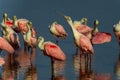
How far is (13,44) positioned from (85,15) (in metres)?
13.3

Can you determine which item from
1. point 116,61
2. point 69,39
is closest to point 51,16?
point 69,39

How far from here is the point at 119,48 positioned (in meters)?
23.5

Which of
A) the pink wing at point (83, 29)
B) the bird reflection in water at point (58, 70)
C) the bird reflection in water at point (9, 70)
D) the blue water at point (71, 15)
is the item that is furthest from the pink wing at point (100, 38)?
the bird reflection in water at point (9, 70)

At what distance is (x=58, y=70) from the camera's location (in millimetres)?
19484

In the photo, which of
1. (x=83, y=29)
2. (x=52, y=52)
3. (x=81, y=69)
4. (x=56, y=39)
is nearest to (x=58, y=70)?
(x=81, y=69)

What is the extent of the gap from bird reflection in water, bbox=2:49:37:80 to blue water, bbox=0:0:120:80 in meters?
0.13

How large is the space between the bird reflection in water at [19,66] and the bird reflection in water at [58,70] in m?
0.56

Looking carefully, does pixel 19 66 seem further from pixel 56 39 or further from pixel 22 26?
pixel 56 39

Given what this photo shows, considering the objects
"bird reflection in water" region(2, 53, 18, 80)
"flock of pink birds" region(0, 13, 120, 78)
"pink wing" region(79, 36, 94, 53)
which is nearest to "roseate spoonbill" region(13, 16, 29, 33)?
"flock of pink birds" region(0, 13, 120, 78)

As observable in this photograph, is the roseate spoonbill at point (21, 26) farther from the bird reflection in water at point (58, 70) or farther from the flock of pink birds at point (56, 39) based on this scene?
the bird reflection in water at point (58, 70)

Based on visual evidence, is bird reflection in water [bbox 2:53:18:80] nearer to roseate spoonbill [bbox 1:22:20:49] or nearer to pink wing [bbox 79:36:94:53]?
roseate spoonbill [bbox 1:22:20:49]

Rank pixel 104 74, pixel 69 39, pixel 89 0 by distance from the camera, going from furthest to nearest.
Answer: pixel 89 0, pixel 69 39, pixel 104 74

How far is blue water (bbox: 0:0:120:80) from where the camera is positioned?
2072cm

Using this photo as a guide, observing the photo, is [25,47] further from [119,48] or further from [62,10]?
[62,10]
